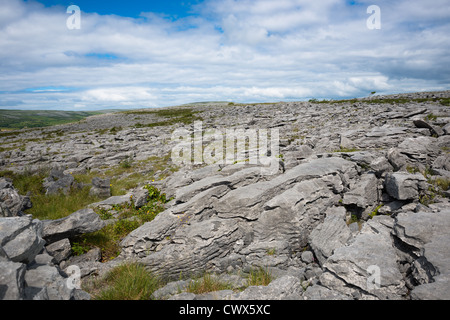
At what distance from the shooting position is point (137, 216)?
12.2 metres

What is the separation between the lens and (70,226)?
344 inches

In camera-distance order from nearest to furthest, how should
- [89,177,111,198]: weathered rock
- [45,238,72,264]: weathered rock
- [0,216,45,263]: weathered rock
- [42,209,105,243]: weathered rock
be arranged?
1. [0,216,45,263]: weathered rock
2. [45,238,72,264]: weathered rock
3. [42,209,105,243]: weathered rock
4. [89,177,111,198]: weathered rock

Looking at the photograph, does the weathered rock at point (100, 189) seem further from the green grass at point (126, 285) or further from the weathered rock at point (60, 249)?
the green grass at point (126, 285)

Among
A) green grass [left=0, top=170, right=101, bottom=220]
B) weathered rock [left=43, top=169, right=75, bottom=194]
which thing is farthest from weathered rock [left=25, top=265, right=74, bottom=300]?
weathered rock [left=43, top=169, right=75, bottom=194]

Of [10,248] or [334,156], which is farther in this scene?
[334,156]

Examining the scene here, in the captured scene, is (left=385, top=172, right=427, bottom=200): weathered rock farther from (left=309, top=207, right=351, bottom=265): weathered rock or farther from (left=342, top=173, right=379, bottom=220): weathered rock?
(left=309, top=207, right=351, bottom=265): weathered rock

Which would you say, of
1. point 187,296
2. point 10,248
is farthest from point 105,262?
point 187,296

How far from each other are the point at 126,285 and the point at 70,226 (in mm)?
4148

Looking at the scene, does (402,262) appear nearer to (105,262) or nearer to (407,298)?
(407,298)

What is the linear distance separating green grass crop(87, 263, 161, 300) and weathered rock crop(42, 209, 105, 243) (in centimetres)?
245

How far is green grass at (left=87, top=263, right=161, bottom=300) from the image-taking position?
5.94 m

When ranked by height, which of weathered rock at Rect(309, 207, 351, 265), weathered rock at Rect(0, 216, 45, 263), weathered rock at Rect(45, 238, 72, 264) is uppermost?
weathered rock at Rect(0, 216, 45, 263)

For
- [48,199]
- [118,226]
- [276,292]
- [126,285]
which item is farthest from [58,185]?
[276,292]
